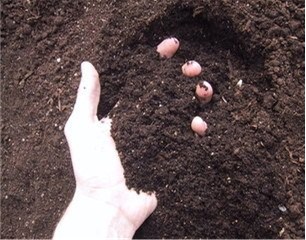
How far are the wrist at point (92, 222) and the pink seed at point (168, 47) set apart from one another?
1.55ft

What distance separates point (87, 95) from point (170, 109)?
241 millimetres

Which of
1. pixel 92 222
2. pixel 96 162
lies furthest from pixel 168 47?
pixel 92 222

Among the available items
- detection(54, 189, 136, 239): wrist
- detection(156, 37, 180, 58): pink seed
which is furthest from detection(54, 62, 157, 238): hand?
detection(156, 37, 180, 58): pink seed

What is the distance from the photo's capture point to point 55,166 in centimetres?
161

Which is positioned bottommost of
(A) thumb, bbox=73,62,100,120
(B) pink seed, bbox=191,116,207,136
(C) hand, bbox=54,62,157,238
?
(C) hand, bbox=54,62,157,238

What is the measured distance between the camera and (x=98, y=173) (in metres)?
1.47

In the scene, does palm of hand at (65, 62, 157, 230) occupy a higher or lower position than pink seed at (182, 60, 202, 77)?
lower

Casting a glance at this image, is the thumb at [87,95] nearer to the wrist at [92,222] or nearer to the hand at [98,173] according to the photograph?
the hand at [98,173]

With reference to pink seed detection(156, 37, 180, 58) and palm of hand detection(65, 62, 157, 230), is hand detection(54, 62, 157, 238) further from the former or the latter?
pink seed detection(156, 37, 180, 58)

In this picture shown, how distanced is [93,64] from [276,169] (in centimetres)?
62

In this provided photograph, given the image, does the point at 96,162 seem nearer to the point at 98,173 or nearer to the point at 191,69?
the point at 98,173

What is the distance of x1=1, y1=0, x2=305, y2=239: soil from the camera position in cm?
147

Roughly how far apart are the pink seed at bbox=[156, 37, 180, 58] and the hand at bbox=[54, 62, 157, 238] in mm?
213

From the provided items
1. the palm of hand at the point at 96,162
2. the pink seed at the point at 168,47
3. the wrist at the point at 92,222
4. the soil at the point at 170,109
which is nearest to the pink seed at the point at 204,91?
the soil at the point at 170,109
